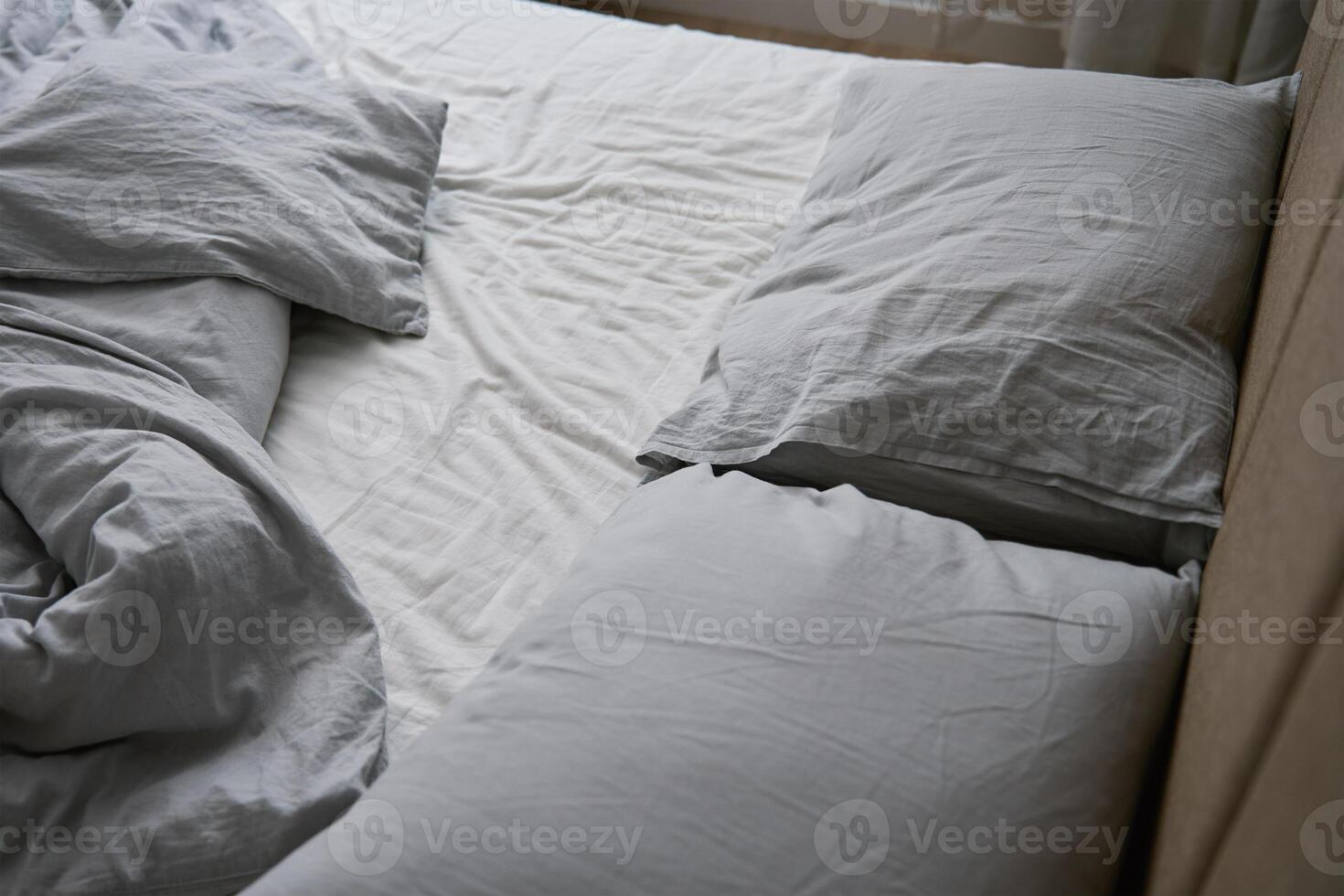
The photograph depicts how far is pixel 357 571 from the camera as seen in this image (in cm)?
100

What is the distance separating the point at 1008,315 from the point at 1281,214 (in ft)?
0.89

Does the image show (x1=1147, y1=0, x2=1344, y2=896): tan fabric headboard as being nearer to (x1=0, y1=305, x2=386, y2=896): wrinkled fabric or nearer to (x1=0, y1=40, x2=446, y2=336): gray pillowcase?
(x1=0, y1=305, x2=386, y2=896): wrinkled fabric

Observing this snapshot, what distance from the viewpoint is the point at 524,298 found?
131 cm

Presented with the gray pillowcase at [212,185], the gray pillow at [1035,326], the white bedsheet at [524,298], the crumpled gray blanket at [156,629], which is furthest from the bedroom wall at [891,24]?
the crumpled gray blanket at [156,629]

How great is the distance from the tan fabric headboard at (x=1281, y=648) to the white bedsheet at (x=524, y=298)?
1.79ft

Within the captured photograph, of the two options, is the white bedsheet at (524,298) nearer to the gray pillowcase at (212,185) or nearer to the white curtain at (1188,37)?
the gray pillowcase at (212,185)

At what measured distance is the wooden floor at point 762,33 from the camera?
3.03 m

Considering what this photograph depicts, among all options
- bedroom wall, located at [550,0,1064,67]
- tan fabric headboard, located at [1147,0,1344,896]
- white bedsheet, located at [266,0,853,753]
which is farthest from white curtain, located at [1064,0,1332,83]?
tan fabric headboard, located at [1147,0,1344,896]

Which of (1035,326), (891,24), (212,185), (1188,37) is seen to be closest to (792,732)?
(1035,326)

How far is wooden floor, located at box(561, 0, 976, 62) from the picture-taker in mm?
3031

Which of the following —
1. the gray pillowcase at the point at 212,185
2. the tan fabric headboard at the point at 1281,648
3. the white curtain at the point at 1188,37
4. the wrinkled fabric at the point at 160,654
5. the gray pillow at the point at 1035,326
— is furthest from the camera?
the white curtain at the point at 1188,37

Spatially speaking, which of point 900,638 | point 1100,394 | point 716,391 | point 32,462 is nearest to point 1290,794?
point 900,638

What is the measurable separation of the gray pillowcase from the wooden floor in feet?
6.06

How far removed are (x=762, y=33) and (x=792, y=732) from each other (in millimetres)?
2860
